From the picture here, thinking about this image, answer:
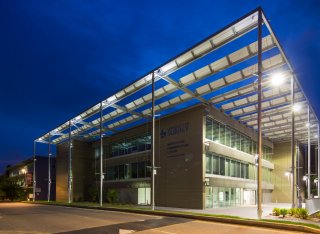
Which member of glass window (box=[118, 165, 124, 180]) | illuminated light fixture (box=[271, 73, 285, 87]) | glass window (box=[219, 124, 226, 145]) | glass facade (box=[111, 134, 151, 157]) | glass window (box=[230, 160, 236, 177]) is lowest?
glass window (box=[118, 165, 124, 180])

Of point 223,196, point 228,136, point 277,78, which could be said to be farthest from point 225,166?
point 277,78

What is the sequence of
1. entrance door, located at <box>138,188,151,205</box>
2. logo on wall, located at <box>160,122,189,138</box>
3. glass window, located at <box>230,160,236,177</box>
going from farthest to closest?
entrance door, located at <box>138,188,151,205</box>
glass window, located at <box>230,160,236,177</box>
logo on wall, located at <box>160,122,189,138</box>

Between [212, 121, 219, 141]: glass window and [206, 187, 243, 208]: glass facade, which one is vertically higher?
[212, 121, 219, 141]: glass window

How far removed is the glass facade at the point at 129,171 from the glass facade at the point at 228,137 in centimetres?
886

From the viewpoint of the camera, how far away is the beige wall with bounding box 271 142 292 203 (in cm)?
5100

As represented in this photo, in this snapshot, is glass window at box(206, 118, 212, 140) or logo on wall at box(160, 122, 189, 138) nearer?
glass window at box(206, 118, 212, 140)

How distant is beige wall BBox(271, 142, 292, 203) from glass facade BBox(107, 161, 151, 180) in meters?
22.1

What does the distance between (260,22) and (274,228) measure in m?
10.9

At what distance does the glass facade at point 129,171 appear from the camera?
130 ft

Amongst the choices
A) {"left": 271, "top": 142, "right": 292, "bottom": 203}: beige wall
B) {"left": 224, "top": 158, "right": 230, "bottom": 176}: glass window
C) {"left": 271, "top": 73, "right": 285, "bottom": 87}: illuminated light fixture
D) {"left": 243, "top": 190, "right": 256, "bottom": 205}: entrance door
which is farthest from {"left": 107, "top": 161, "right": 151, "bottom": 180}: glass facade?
{"left": 271, "top": 142, "right": 292, "bottom": 203}: beige wall

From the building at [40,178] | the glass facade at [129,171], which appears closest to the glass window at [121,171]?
the glass facade at [129,171]

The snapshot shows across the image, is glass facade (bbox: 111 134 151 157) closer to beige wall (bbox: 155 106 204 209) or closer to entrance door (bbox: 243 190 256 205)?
beige wall (bbox: 155 106 204 209)

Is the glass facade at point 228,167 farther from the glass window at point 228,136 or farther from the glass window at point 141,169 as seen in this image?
the glass window at point 141,169

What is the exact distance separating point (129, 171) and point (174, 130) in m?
11.4
